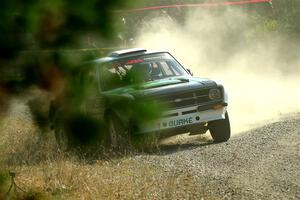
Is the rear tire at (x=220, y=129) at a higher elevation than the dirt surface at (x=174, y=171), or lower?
lower

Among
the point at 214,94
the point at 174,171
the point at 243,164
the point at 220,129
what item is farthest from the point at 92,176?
the point at 220,129

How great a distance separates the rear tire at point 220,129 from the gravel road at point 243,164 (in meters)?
0.14

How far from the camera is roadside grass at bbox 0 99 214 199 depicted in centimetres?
816

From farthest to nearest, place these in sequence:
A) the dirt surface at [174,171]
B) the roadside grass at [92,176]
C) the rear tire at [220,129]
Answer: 1. the rear tire at [220,129]
2. the dirt surface at [174,171]
3. the roadside grass at [92,176]

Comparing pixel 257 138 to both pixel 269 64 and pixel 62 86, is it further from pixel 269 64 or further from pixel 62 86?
pixel 269 64

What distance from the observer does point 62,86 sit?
267cm

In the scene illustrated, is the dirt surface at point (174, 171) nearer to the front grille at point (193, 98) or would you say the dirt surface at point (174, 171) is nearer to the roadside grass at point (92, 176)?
the roadside grass at point (92, 176)

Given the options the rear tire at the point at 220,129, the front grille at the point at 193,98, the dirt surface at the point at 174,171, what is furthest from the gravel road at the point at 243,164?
the front grille at the point at 193,98

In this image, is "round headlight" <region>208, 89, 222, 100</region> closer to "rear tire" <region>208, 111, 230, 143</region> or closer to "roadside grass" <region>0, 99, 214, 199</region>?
"rear tire" <region>208, 111, 230, 143</region>

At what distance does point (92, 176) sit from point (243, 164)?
2136mm

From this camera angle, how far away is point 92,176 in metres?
9.39

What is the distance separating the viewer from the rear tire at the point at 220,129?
12.5 metres

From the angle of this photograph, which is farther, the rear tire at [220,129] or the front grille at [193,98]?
the rear tire at [220,129]

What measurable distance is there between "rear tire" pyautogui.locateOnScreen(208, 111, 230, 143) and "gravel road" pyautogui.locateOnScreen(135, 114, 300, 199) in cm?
14
